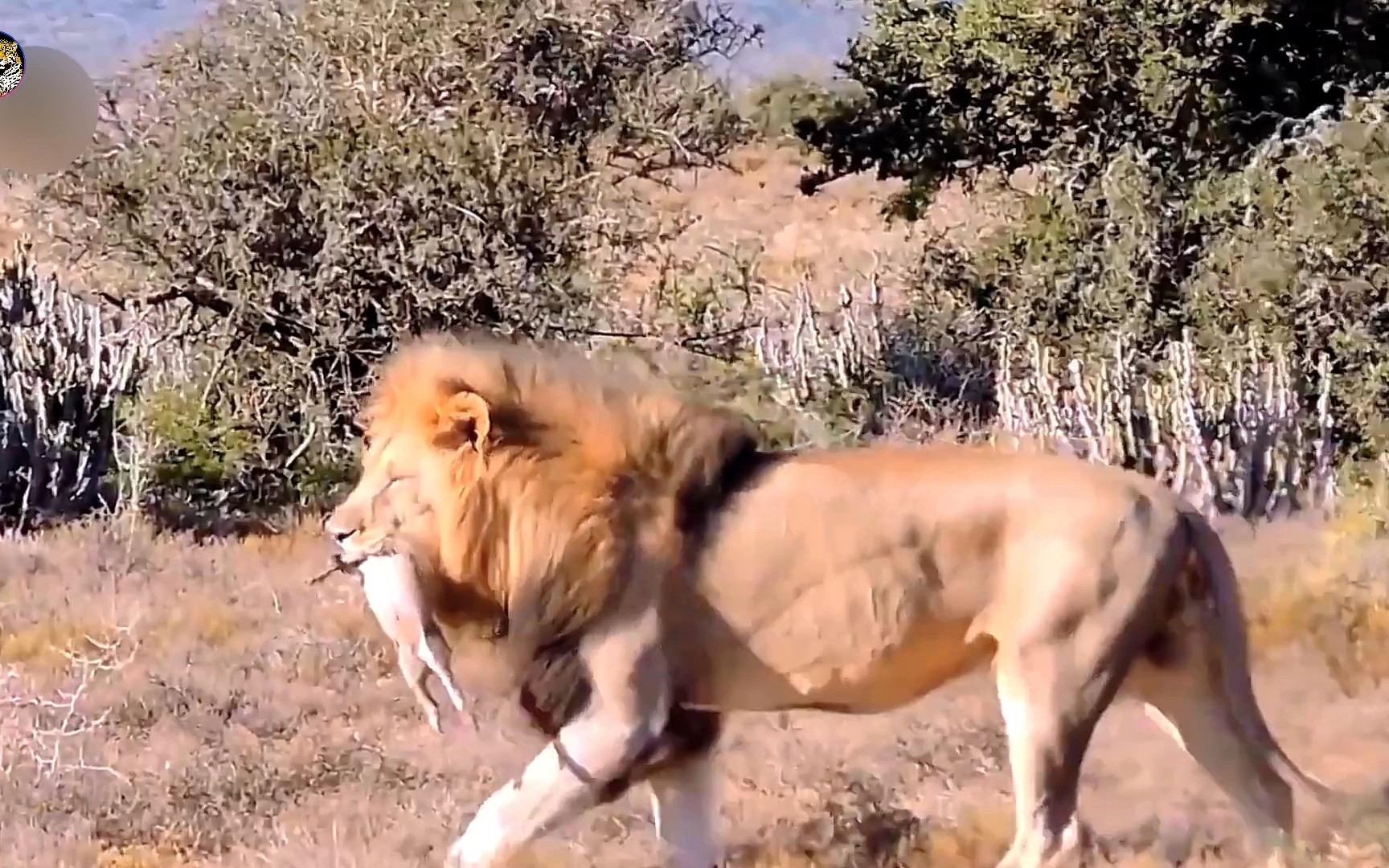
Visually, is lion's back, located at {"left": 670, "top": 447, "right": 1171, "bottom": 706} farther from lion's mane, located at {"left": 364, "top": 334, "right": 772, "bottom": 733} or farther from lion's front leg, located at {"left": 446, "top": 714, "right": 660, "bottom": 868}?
lion's front leg, located at {"left": 446, "top": 714, "right": 660, "bottom": 868}

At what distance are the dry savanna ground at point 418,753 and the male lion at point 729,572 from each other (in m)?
0.46

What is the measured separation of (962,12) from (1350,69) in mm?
2884

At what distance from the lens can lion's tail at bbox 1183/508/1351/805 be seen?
15.5 ft

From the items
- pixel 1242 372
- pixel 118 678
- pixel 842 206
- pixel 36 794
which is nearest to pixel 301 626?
pixel 118 678

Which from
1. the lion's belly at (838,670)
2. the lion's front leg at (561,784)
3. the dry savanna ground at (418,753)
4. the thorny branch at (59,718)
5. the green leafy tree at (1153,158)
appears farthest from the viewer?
the green leafy tree at (1153,158)

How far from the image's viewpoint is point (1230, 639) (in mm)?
4824

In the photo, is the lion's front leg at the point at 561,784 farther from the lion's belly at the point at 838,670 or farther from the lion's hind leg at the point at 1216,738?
the lion's hind leg at the point at 1216,738

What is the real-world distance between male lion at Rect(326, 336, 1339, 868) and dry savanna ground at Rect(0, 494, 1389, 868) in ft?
1.52

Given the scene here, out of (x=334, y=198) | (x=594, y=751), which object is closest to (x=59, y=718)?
(x=594, y=751)
